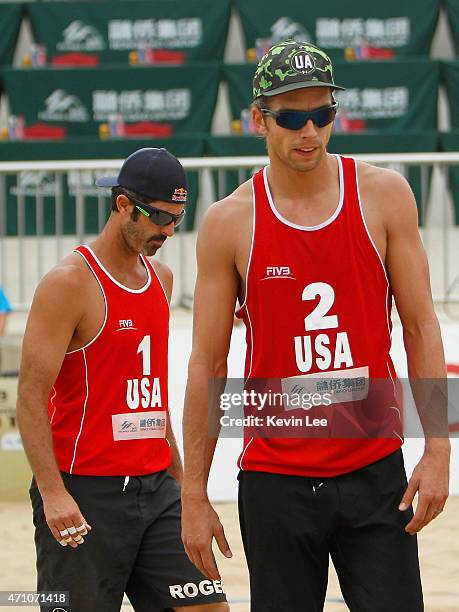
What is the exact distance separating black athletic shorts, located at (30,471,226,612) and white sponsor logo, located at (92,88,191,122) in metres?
9.92

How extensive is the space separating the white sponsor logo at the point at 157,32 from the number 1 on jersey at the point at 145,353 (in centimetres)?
1039

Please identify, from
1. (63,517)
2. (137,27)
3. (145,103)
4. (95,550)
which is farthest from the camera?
(137,27)

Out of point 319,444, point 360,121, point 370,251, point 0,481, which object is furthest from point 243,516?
point 360,121

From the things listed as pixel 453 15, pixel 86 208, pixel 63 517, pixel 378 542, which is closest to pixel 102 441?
pixel 63 517

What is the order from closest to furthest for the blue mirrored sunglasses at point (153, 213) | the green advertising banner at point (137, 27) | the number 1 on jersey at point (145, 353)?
the number 1 on jersey at point (145, 353) < the blue mirrored sunglasses at point (153, 213) < the green advertising banner at point (137, 27)

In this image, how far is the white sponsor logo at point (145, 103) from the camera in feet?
43.7

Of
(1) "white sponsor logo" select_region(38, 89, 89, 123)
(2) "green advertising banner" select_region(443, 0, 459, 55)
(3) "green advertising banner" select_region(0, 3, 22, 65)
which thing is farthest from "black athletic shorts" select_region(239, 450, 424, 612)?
(3) "green advertising banner" select_region(0, 3, 22, 65)

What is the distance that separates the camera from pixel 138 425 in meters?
3.83

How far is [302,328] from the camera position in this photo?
9.72 feet

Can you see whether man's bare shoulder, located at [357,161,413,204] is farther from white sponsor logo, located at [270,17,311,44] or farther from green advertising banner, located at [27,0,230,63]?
green advertising banner, located at [27,0,230,63]

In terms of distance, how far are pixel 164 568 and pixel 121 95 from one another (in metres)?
10.1

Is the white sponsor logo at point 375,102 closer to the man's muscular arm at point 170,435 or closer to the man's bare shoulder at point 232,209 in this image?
the man's muscular arm at point 170,435

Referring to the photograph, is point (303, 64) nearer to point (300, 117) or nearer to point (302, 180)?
point (300, 117)

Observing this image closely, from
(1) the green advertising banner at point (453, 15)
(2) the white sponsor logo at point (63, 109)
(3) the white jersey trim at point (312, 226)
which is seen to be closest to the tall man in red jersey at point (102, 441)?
(3) the white jersey trim at point (312, 226)
